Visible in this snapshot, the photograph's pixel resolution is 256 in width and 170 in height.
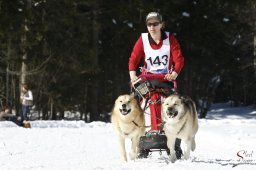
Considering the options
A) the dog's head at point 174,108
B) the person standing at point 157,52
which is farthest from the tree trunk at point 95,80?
the dog's head at point 174,108

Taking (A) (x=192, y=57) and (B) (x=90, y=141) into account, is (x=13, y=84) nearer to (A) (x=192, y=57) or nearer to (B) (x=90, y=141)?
(A) (x=192, y=57)

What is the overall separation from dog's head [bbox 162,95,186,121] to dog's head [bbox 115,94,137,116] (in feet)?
1.69

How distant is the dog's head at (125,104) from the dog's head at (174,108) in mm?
516

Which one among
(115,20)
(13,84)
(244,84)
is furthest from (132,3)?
(244,84)

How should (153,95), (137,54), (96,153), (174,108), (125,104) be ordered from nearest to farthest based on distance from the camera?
(174,108) → (125,104) → (153,95) → (137,54) → (96,153)

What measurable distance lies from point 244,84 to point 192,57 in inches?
311

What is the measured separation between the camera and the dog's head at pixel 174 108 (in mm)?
6777

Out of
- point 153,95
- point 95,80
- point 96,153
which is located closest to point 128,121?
point 153,95

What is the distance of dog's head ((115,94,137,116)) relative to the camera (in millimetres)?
7152

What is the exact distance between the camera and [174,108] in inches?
267

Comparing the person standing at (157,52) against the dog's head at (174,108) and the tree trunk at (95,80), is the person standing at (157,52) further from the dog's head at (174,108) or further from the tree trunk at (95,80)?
the tree trunk at (95,80)

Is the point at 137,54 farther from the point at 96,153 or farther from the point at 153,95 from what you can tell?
the point at 96,153

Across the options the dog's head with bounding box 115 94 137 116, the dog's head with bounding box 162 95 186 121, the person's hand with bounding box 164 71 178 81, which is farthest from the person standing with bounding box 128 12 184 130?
the dog's head with bounding box 162 95 186 121

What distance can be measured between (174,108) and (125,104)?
0.72 m
